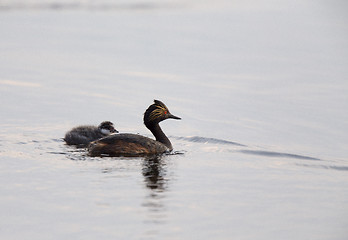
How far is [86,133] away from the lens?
13.5 m

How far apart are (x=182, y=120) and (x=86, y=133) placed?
2885 mm

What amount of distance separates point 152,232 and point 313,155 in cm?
586

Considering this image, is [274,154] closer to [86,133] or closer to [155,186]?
[155,186]

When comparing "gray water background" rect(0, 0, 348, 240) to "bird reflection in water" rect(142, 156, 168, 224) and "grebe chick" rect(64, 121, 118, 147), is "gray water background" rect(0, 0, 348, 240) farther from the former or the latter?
"grebe chick" rect(64, 121, 118, 147)

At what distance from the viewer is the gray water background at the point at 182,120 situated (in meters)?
8.31

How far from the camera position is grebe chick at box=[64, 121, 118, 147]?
13102 millimetres

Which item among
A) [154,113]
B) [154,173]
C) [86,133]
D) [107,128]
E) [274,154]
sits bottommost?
[154,173]

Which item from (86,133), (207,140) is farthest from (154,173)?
(86,133)

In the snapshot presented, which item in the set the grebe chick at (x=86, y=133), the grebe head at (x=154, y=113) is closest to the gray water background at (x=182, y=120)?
the grebe chick at (x=86, y=133)

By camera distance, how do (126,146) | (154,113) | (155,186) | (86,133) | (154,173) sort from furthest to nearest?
1. (86,133)
2. (154,113)
3. (126,146)
4. (154,173)
5. (155,186)

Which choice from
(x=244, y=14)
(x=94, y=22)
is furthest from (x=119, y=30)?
(x=244, y=14)

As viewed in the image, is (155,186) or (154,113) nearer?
(155,186)

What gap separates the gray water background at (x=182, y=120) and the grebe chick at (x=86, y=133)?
0.24 m

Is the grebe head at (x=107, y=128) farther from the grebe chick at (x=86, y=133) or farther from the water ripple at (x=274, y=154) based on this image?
the water ripple at (x=274, y=154)
